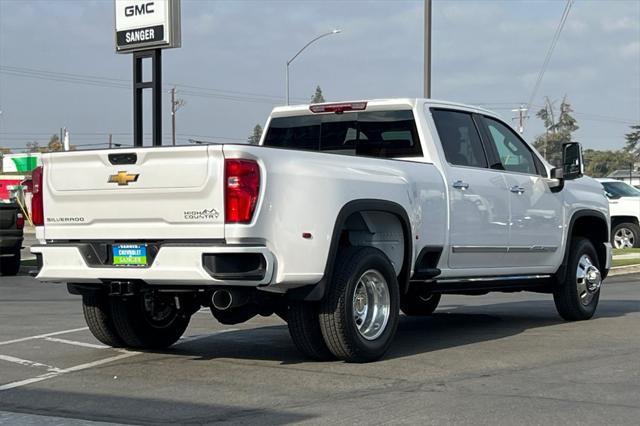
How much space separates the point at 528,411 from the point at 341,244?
2.46 metres

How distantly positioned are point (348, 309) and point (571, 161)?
4.04 metres

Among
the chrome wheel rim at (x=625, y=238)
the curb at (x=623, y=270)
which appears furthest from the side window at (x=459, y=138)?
the chrome wheel rim at (x=625, y=238)

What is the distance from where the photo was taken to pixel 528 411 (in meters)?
5.87

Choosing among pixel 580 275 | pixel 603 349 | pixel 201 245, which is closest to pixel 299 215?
pixel 201 245

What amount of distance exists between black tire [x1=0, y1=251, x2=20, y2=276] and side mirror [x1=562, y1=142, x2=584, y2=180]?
12486 millimetres

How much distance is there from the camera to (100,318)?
8.48 meters

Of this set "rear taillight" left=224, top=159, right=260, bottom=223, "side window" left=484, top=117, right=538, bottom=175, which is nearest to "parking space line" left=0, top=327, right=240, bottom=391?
"rear taillight" left=224, top=159, right=260, bottom=223

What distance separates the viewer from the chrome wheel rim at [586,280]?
1071 centimetres

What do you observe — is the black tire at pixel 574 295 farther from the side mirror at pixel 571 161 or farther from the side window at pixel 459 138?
the side window at pixel 459 138

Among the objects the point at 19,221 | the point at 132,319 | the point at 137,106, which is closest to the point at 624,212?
the point at 137,106

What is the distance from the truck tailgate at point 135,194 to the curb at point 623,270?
13722 mm

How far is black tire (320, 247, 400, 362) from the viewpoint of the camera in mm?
7332

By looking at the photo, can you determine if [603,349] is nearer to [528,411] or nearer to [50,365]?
[528,411]

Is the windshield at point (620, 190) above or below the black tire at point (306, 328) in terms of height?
above
